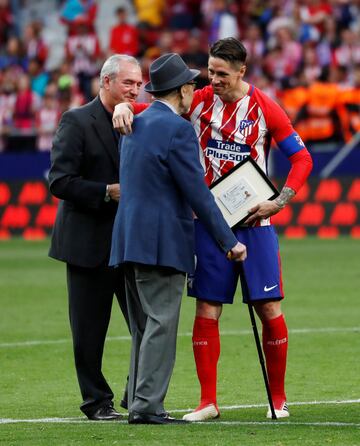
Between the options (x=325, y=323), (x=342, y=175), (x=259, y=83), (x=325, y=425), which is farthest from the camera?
(x=259, y=83)

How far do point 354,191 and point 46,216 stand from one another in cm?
515

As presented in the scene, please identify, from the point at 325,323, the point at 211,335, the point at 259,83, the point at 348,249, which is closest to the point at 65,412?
the point at 211,335

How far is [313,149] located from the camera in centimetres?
2359

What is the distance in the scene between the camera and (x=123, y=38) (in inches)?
1103

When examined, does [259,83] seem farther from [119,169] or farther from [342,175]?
[119,169]

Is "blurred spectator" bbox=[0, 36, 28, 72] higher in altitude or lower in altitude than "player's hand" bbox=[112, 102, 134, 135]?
higher

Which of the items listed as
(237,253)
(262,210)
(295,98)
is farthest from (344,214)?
(237,253)

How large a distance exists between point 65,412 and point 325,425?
71.7 inches

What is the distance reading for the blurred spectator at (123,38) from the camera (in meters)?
27.9

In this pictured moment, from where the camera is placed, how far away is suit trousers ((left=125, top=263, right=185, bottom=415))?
8219mm

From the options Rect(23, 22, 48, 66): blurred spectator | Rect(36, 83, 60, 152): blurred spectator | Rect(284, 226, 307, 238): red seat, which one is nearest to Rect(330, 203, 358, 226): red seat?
Rect(284, 226, 307, 238): red seat

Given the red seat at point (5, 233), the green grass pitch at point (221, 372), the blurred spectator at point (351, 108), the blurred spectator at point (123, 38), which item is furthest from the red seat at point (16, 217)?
the blurred spectator at point (351, 108)

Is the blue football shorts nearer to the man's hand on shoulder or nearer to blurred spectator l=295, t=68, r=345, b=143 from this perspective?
the man's hand on shoulder

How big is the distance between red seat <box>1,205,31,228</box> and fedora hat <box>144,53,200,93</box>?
50.6 feet
